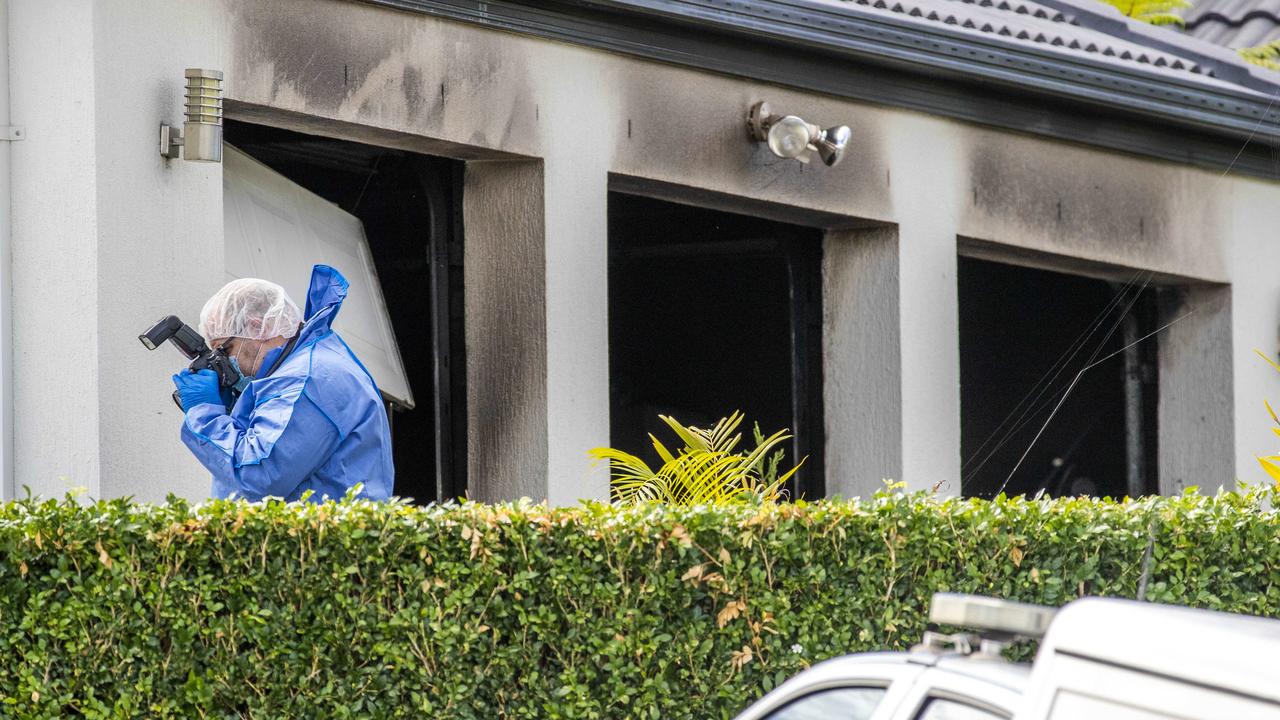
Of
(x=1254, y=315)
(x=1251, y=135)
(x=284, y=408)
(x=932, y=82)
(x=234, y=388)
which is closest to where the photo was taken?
(x=284, y=408)

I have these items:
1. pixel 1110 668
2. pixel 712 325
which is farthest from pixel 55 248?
pixel 1110 668

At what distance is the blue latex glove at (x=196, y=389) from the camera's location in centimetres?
535

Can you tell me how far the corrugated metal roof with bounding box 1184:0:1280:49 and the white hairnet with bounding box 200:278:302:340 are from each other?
1128 cm

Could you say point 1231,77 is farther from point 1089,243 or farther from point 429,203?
point 429,203

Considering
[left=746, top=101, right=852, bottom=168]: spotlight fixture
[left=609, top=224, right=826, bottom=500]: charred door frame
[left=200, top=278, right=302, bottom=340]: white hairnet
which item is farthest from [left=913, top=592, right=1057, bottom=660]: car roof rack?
[left=609, top=224, right=826, bottom=500]: charred door frame

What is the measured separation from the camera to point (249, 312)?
5.42 metres

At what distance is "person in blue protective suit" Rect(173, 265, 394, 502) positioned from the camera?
5199 millimetres

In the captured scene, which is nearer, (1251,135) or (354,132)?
(354,132)

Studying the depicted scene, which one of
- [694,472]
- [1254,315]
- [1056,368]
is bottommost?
[694,472]

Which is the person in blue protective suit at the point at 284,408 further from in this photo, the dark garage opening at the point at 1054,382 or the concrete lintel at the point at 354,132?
the dark garage opening at the point at 1054,382

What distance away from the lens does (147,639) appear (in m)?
4.53

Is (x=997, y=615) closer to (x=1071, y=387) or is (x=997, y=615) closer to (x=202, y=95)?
(x=202, y=95)

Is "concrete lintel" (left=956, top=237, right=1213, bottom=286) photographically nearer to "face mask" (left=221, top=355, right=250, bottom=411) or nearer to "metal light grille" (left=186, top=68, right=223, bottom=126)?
"metal light grille" (left=186, top=68, right=223, bottom=126)

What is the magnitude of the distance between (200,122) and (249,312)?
125cm
